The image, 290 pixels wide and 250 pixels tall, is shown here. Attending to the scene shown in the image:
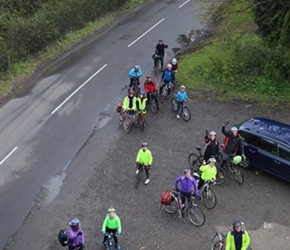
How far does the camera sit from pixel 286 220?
16.1 meters

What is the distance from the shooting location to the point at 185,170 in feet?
50.4

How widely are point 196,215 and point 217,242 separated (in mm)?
1599

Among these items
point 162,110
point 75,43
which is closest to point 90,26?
point 75,43

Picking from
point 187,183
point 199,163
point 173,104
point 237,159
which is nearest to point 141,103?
point 173,104

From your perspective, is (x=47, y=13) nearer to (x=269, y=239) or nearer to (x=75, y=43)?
(x=75, y=43)

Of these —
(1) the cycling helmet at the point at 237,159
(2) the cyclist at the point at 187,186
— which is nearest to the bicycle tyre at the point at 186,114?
(1) the cycling helmet at the point at 237,159

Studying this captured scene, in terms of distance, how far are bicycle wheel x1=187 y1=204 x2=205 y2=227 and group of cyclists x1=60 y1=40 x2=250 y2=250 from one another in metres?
0.28

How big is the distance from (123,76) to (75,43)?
543 cm

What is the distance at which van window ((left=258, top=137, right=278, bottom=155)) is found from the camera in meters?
17.5

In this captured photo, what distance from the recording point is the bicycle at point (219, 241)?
14170 mm

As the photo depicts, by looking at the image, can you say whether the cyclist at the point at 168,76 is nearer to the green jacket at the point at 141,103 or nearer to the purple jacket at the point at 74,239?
the green jacket at the point at 141,103

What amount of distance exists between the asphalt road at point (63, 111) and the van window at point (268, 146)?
6509 mm

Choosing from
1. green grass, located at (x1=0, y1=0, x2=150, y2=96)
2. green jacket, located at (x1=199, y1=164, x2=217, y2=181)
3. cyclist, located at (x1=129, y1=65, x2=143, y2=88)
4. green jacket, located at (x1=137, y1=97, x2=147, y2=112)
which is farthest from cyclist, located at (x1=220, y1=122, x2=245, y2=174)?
green grass, located at (x1=0, y1=0, x2=150, y2=96)

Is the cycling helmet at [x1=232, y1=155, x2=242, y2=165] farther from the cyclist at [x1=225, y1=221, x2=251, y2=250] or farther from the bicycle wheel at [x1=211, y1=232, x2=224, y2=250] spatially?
the cyclist at [x1=225, y1=221, x2=251, y2=250]
